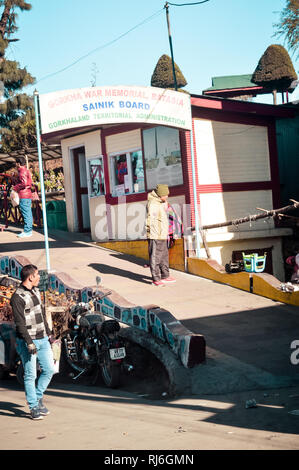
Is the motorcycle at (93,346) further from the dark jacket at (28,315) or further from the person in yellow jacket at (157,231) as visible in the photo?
the person in yellow jacket at (157,231)

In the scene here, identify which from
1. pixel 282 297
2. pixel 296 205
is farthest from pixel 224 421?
pixel 296 205

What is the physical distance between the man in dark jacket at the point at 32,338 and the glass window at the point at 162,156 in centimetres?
895

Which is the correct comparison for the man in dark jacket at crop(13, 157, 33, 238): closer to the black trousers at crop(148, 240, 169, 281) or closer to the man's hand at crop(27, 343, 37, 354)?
the black trousers at crop(148, 240, 169, 281)

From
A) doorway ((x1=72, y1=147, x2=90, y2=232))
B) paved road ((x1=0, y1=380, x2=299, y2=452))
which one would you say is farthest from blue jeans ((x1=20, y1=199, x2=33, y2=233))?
paved road ((x1=0, y1=380, x2=299, y2=452))

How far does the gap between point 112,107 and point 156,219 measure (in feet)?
8.23

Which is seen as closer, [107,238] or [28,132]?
[107,238]

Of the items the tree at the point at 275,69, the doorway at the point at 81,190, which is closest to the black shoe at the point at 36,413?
the doorway at the point at 81,190

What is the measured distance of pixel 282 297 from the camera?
10570mm

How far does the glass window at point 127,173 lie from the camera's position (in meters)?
15.9

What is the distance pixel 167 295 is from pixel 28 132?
21.4 m

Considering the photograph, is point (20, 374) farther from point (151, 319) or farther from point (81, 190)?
point (81, 190)
